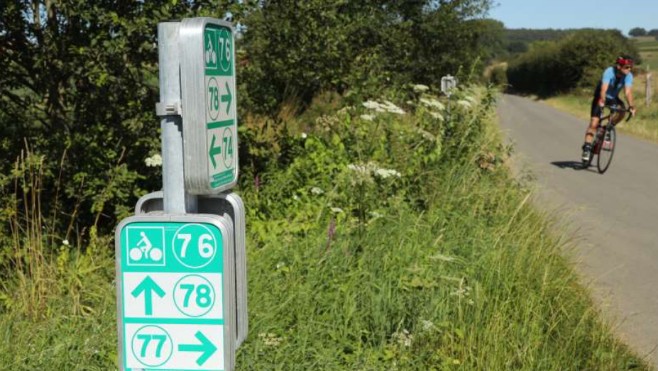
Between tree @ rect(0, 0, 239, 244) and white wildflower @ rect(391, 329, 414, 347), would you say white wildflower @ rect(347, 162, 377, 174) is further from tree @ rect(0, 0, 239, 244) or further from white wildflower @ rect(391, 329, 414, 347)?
white wildflower @ rect(391, 329, 414, 347)

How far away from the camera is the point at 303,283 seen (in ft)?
13.7

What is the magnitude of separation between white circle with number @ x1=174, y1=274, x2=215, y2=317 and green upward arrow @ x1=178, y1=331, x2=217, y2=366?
64 mm

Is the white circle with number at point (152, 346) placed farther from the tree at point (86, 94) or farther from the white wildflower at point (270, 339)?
the tree at point (86, 94)

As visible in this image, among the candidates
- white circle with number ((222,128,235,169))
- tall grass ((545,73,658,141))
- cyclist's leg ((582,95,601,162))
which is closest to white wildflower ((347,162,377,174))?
white circle with number ((222,128,235,169))

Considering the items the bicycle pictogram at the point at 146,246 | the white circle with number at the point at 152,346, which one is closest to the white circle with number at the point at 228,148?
the bicycle pictogram at the point at 146,246

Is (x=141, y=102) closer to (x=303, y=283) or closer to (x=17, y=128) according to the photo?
(x=17, y=128)

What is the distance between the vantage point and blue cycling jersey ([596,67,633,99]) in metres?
11.2

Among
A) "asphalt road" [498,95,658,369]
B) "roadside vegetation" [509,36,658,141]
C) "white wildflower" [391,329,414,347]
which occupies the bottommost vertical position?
"roadside vegetation" [509,36,658,141]

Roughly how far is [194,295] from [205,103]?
0.49 m

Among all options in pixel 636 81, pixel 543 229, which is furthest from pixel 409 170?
pixel 636 81

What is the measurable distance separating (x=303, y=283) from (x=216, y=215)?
2334 millimetres

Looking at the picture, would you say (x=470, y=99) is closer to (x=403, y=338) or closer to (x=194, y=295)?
(x=403, y=338)

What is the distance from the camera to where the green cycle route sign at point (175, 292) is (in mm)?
1864

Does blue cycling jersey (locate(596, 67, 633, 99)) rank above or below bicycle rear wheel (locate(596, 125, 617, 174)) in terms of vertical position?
above
